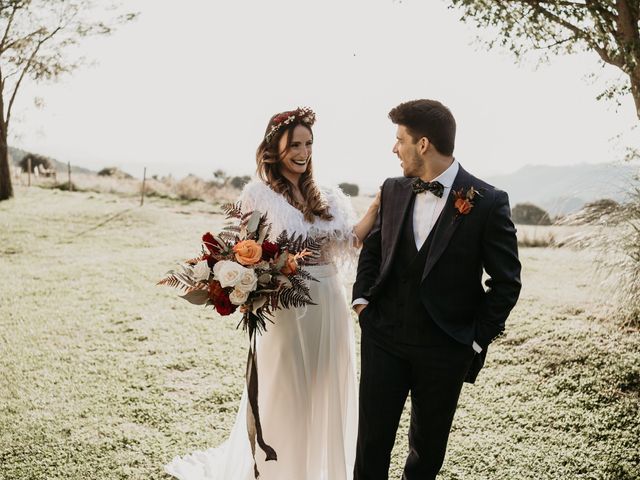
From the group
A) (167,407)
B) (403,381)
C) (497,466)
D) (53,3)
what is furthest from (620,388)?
(53,3)

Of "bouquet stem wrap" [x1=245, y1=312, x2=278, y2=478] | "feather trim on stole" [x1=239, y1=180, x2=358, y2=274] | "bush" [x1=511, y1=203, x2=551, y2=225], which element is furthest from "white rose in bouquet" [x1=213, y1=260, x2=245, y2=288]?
"bush" [x1=511, y1=203, x2=551, y2=225]

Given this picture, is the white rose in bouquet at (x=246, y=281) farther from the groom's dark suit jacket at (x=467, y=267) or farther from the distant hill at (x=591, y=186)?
the distant hill at (x=591, y=186)

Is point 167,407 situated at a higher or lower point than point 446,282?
lower

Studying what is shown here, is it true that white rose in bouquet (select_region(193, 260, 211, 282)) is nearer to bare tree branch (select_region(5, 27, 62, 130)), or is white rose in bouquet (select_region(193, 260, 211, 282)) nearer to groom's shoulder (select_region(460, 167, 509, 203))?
groom's shoulder (select_region(460, 167, 509, 203))

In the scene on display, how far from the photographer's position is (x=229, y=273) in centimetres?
260

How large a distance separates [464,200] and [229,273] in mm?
1212

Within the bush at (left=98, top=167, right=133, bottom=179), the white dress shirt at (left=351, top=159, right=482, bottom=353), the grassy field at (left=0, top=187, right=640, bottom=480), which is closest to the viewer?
the white dress shirt at (left=351, top=159, right=482, bottom=353)

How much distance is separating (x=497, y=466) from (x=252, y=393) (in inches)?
84.2

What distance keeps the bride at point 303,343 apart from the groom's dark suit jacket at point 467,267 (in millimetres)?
606

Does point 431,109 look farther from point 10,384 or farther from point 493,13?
point 10,384

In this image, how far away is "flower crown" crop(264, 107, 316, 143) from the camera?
3480mm

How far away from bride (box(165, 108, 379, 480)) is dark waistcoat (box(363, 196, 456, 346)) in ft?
1.77

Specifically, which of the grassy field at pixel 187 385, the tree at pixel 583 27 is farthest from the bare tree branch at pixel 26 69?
the tree at pixel 583 27

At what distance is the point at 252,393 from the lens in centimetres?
308
